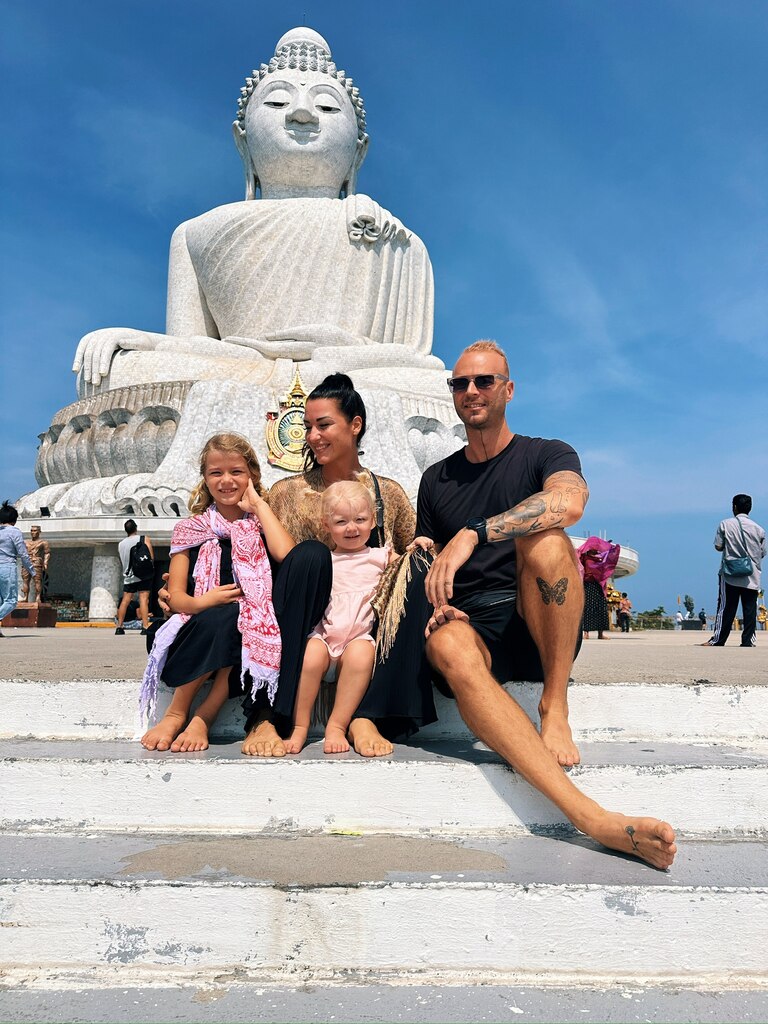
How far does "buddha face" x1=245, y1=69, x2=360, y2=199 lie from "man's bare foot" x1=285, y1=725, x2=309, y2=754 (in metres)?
14.8

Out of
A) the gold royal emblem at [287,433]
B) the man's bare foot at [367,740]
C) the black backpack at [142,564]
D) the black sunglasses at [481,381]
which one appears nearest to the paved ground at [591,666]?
the man's bare foot at [367,740]

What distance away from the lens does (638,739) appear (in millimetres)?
2617

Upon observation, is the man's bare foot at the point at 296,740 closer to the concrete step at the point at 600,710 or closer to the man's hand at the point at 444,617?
the man's hand at the point at 444,617

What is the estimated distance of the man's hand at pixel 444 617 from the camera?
219cm

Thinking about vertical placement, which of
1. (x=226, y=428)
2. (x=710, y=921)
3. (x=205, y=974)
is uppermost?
(x=226, y=428)

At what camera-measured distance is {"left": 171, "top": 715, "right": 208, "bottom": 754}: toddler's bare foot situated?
2.25 metres

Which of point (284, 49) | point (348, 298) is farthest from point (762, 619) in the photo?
point (284, 49)

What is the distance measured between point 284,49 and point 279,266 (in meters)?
4.50

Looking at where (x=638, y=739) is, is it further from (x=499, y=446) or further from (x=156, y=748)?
(x=156, y=748)

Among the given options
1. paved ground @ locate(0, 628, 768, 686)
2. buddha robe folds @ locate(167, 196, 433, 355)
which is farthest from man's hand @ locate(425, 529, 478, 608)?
buddha robe folds @ locate(167, 196, 433, 355)

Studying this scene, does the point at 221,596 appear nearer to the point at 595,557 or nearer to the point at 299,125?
the point at 595,557

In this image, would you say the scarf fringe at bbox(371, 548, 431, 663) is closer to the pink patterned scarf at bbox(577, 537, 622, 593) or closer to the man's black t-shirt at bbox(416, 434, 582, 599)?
Result: the man's black t-shirt at bbox(416, 434, 582, 599)

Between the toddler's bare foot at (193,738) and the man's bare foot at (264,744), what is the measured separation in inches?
5.6

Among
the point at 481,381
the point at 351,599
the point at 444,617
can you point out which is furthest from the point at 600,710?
the point at 481,381
